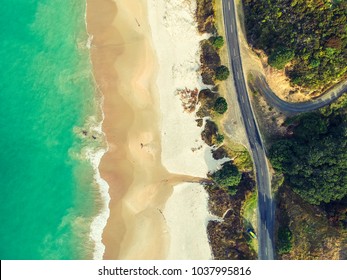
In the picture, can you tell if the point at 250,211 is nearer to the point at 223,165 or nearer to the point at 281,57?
the point at 223,165

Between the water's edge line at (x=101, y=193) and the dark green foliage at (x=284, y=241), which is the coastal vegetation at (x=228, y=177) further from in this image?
the water's edge line at (x=101, y=193)

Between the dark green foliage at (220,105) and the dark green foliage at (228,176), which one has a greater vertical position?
the dark green foliage at (220,105)

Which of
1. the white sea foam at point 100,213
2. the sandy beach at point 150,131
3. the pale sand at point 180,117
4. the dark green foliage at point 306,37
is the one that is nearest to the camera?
the dark green foliage at point 306,37

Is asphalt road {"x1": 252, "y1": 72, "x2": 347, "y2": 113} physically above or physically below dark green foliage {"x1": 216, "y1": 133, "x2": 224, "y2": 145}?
above

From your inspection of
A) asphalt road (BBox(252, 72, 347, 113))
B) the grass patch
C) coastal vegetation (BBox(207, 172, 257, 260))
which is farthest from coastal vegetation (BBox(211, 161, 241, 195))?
asphalt road (BBox(252, 72, 347, 113))

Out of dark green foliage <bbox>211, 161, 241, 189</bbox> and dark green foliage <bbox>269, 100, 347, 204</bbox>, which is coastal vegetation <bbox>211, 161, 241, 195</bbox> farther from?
dark green foliage <bbox>269, 100, 347, 204</bbox>

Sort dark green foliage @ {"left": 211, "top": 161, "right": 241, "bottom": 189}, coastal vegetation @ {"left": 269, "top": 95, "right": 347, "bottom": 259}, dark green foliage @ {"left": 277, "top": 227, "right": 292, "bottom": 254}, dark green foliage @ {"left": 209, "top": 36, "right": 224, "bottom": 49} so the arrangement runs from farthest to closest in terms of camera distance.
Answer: dark green foliage @ {"left": 209, "top": 36, "right": 224, "bottom": 49}
dark green foliage @ {"left": 211, "top": 161, "right": 241, "bottom": 189}
dark green foliage @ {"left": 277, "top": 227, "right": 292, "bottom": 254}
coastal vegetation @ {"left": 269, "top": 95, "right": 347, "bottom": 259}

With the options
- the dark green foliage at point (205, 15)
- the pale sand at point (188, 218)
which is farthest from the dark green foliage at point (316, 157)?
the dark green foliage at point (205, 15)
